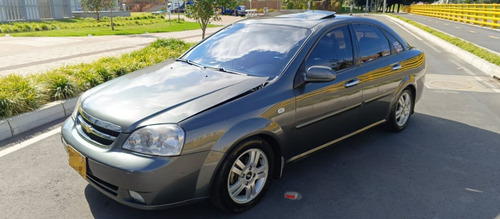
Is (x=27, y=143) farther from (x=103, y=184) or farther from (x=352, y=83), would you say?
(x=352, y=83)

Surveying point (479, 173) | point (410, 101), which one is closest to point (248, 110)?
point (479, 173)

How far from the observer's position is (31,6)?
31625 mm

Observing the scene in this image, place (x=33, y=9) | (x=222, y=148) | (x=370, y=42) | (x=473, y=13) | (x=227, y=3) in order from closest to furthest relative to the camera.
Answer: (x=222, y=148) → (x=370, y=42) → (x=227, y=3) → (x=473, y=13) → (x=33, y=9)

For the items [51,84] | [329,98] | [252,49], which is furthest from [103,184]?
[51,84]

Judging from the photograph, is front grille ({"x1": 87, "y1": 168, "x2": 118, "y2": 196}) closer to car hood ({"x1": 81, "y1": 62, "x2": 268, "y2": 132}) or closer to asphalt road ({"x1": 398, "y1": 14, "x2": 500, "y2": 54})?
car hood ({"x1": 81, "y1": 62, "x2": 268, "y2": 132})

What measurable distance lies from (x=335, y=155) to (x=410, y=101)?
5.40 feet

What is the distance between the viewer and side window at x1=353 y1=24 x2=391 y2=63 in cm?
420

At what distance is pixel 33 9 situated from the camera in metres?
31.8

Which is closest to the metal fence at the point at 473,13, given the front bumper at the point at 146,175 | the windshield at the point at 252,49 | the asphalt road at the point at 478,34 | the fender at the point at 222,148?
the asphalt road at the point at 478,34

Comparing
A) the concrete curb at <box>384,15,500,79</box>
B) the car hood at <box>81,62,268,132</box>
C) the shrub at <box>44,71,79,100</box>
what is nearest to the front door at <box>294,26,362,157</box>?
the car hood at <box>81,62,268,132</box>

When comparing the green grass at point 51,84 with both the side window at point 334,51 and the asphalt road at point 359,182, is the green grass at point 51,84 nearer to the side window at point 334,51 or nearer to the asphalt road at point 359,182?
the asphalt road at point 359,182

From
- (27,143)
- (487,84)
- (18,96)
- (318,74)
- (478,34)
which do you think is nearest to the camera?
(318,74)

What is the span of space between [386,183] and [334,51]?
140cm

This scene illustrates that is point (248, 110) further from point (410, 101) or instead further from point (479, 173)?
point (410, 101)
